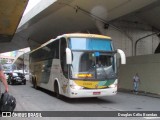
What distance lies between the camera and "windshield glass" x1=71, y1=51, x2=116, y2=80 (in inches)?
634

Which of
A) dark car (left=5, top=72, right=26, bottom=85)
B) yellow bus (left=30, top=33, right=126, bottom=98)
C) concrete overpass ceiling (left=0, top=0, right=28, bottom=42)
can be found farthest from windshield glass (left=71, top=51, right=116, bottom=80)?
dark car (left=5, top=72, right=26, bottom=85)

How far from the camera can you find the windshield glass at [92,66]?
16094 millimetres

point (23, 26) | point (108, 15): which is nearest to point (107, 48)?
point (108, 15)

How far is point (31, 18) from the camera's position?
36562 mm

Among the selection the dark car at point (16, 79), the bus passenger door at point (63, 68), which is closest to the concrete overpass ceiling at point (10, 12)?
the bus passenger door at point (63, 68)

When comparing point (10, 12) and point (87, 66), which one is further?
point (10, 12)

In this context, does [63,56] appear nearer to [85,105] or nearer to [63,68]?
[63,68]

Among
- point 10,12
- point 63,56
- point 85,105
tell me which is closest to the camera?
point 85,105

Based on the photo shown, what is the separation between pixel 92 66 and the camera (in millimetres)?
16203

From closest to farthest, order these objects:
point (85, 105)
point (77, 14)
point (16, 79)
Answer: point (85, 105), point (77, 14), point (16, 79)

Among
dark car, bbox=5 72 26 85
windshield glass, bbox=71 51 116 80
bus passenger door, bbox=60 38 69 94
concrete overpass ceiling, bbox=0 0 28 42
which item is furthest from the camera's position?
dark car, bbox=5 72 26 85

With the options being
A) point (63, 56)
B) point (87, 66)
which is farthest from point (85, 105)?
point (63, 56)

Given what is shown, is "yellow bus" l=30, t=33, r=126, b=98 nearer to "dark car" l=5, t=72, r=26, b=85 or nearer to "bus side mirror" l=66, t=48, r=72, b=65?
"bus side mirror" l=66, t=48, r=72, b=65

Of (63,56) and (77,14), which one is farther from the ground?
(77,14)
